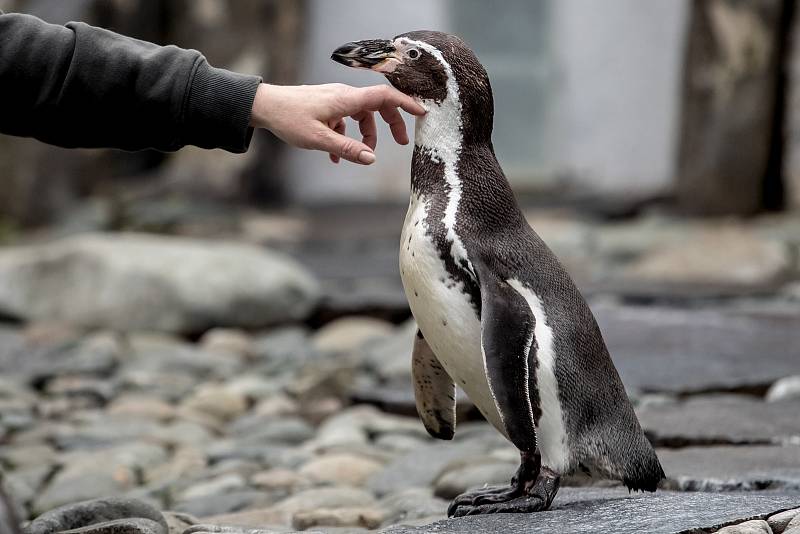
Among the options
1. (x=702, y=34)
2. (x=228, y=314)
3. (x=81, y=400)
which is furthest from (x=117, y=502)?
(x=702, y=34)

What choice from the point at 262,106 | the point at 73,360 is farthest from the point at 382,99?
the point at 73,360

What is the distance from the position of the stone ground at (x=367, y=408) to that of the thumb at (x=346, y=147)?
717 mm

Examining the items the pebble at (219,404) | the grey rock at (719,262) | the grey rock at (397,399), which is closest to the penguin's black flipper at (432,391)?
the grey rock at (397,399)

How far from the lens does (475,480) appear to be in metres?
2.97

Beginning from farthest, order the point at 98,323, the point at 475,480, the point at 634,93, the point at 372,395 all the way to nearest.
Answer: the point at 634,93 < the point at 98,323 < the point at 372,395 < the point at 475,480

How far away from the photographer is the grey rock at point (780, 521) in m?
2.11

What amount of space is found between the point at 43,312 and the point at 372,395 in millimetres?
2390

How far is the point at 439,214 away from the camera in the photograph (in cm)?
236

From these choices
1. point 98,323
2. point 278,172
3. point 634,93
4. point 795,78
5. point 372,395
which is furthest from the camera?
point 278,172

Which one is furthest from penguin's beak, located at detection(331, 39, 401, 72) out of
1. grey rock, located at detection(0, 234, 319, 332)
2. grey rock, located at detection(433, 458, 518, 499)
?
grey rock, located at detection(0, 234, 319, 332)

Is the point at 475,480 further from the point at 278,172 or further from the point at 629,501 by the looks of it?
the point at 278,172

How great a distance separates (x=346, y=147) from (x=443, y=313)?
14.8 inches

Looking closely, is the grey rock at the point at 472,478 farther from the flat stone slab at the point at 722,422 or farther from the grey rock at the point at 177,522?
the grey rock at the point at 177,522

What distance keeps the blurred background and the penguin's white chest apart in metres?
0.46
